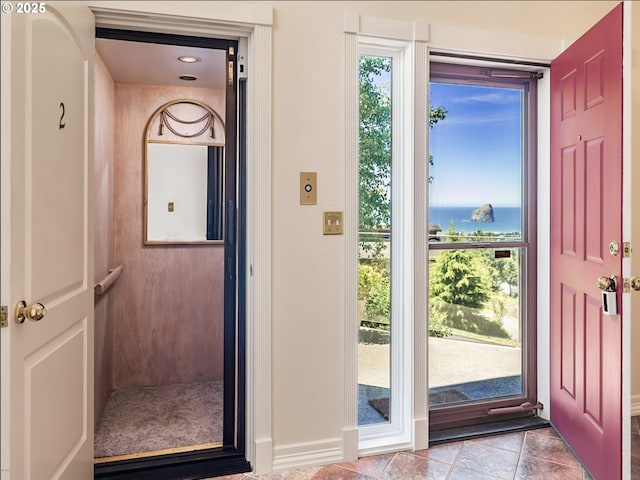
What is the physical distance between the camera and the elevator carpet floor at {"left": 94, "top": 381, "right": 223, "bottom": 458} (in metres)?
2.55

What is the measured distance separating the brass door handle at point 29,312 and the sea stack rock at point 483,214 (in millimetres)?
2149

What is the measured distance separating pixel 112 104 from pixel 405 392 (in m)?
2.69

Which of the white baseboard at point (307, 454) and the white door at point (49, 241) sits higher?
the white door at point (49, 241)

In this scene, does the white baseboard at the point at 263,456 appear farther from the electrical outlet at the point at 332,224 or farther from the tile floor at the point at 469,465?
the electrical outlet at the point at 332,224

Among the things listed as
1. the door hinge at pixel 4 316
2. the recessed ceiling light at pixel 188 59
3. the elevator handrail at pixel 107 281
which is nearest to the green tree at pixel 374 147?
the recessed ceiling light at pixel 188 59

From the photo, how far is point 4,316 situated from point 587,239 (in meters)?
2.33

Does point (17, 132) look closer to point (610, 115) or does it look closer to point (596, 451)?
point (610, 115)

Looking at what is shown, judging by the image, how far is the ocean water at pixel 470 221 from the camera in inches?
104

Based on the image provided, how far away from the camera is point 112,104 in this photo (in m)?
3.29

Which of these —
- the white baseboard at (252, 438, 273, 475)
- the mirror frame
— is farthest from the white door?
the mirror frame

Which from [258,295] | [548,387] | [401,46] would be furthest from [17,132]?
[548,387]

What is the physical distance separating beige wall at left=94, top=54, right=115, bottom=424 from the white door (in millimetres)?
868

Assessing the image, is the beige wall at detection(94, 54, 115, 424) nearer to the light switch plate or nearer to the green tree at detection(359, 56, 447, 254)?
the light switch plate

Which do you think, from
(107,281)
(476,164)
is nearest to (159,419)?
(107,281)
